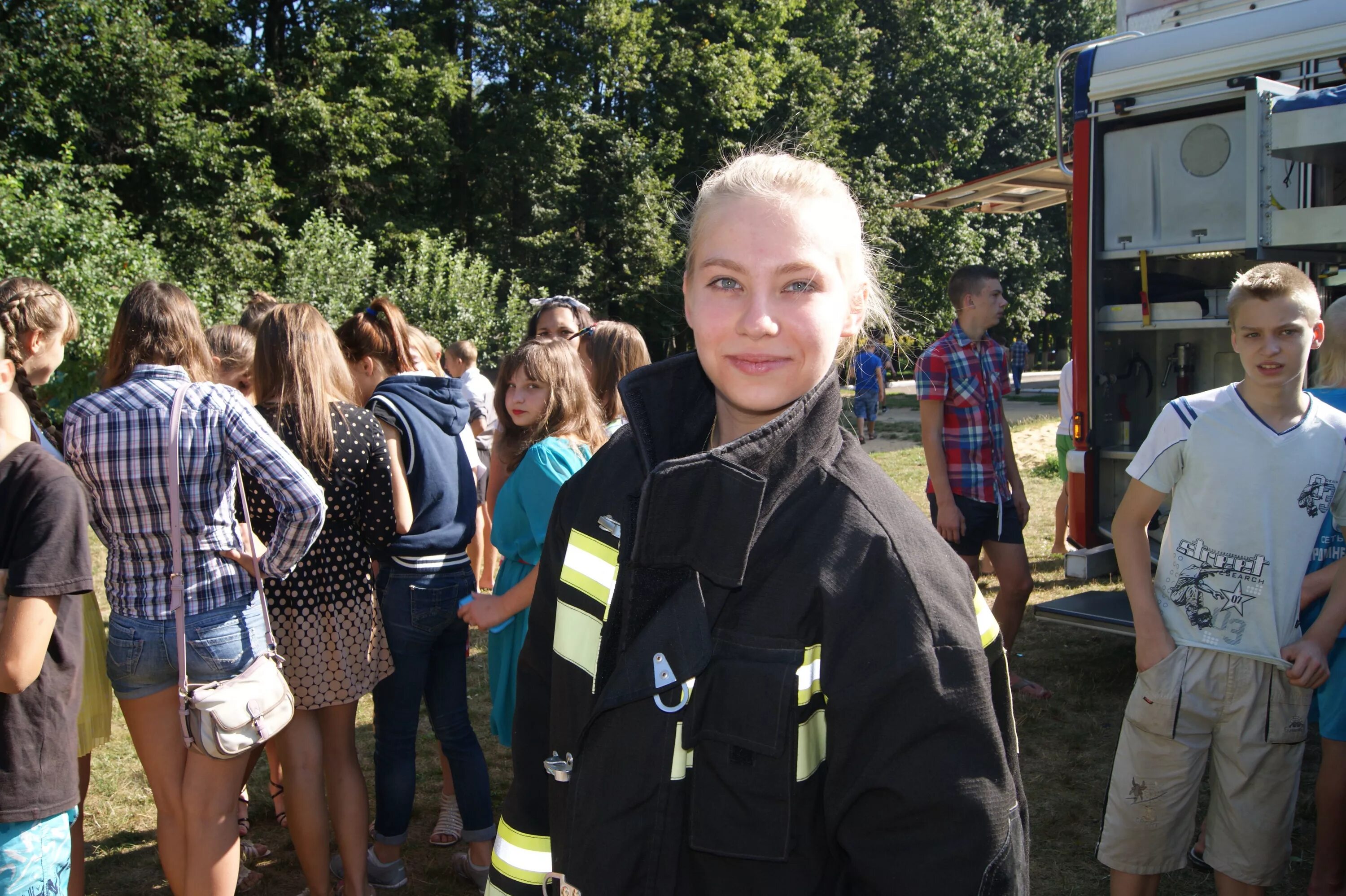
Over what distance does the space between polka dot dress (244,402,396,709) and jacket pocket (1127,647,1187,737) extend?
2.51 metres

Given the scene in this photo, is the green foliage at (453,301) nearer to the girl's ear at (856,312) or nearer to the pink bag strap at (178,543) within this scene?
Answer: the pink bag strap at (178,543)

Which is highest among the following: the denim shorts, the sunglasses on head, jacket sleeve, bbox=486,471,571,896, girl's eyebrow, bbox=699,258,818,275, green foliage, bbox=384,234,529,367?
green foliage, bbox=384,234,529,367

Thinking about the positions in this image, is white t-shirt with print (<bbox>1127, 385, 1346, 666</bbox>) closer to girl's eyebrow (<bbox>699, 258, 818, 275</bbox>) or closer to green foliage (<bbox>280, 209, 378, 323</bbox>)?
girl's eyebrow (<bbox>699, 258, 818, 275</bbox>)

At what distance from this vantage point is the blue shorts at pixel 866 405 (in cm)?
1547

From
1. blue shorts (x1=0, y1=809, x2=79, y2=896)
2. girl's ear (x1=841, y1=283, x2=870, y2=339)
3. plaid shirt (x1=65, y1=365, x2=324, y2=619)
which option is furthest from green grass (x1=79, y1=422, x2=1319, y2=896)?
girl's ear (x1=841, y1=283, x2=870, y2=339)

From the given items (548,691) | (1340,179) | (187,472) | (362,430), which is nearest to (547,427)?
(362,430)

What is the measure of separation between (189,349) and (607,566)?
2.20m

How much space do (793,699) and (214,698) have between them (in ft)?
7.22

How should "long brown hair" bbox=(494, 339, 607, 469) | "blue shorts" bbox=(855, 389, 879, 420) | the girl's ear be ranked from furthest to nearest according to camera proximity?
"blue shorts" bbox=(855, 389, 879, 420)
"long brown hair" bbox=(494, 339, 607, 469)
the girl's ear

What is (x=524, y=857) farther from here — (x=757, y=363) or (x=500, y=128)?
(x=500, y=128)

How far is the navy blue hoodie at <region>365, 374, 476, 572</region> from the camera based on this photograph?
354cm

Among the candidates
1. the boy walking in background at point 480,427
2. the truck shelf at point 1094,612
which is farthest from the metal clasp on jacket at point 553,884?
the truck shelf at point 1094,612

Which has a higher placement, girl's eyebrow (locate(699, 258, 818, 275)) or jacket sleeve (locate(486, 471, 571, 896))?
girl's eyebrow (locate(699, 258, 818, 275))

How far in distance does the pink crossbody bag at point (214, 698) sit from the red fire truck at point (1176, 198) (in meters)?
3.60
